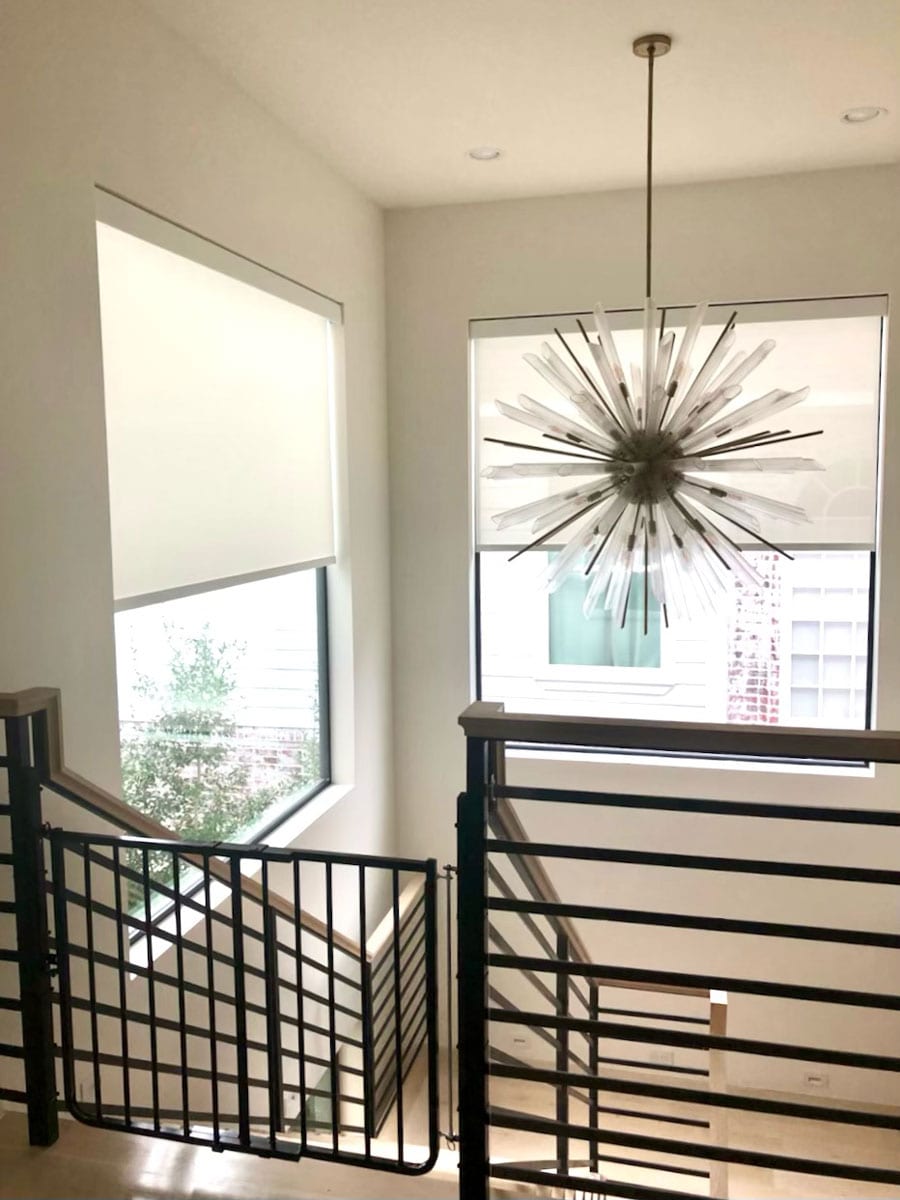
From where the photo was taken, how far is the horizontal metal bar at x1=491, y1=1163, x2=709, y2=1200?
1.66m

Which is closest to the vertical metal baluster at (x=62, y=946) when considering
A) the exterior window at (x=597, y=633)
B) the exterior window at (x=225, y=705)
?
the exterior window at (x=225, y=705)

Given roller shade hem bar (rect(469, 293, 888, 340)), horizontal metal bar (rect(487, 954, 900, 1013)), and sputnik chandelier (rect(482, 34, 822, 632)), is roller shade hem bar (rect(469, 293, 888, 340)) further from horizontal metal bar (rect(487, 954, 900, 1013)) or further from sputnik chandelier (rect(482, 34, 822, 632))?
horizontal metal bar (rect(487, 954, 900, 1013))

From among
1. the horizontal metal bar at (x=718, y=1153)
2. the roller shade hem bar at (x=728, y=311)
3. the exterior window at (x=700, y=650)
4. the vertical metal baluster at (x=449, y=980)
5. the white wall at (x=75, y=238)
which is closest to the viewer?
the horizontal metal bar at (x=718, y=1153)

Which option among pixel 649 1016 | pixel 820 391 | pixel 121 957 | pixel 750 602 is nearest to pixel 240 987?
pixel 121 957

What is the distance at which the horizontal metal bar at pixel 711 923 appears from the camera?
1.47 m

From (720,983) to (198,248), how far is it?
2407 millimetres

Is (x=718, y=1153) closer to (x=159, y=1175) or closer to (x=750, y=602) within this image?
(x=159, y=1175)

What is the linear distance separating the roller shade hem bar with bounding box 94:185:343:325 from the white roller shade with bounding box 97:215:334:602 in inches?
0.6

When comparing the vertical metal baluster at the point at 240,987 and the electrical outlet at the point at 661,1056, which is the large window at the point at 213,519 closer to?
the vertical metal baluster at the point at 240,987

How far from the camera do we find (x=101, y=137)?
7.73 ft

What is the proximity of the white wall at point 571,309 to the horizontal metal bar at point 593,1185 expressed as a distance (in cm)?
273

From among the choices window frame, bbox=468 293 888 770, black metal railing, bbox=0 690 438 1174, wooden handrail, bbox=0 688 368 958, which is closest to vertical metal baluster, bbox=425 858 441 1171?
black metal railing, bbox=0 690 438 1174

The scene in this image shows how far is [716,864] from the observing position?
4.95ft

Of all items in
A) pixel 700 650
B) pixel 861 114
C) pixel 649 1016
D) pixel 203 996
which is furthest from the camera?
pixel 700 650
